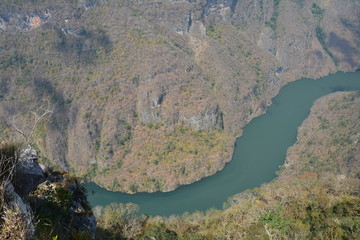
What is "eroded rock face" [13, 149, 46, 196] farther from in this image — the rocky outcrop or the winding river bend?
the winding river bend

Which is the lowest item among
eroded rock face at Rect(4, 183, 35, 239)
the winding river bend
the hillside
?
the winding river bend

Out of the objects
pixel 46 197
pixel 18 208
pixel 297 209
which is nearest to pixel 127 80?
pixel 297 209

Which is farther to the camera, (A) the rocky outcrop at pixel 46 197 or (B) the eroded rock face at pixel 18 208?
Answer: (A) the rocky outcrop at pixel 46 197

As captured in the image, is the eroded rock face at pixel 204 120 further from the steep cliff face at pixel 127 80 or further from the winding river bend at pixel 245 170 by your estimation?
the winding river bend at pixel 245 170

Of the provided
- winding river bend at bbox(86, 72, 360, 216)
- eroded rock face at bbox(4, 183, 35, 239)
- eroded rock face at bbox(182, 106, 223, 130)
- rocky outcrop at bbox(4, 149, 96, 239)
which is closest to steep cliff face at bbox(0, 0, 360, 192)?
eroded rock face at bbox(182, 106, 223, 130)

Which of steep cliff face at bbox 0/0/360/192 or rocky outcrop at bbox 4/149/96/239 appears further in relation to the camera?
steep cliff face at bbox 0/0/360/192

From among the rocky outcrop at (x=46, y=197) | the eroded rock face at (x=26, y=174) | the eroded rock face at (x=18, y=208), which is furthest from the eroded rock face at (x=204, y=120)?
the eroded rock face at (x=18, y=208)

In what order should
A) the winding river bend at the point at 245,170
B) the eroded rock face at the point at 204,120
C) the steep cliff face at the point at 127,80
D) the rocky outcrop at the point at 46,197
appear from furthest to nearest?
the eroded rock face at the point at 204,120
the steep cliff face at the point at 127,80
the winding river bend at the point at 245,170
the rocky outcrop at the point at 46,197

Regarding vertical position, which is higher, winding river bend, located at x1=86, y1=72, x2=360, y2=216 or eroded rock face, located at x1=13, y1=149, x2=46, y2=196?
eroded rock face, located at x1=13, y1=149, x2=46, y2=196
